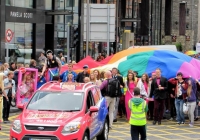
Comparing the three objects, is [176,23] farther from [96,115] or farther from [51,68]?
[96,115]

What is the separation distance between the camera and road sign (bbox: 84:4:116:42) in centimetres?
2708

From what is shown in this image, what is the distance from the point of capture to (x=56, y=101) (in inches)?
501

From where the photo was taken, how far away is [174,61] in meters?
20.4

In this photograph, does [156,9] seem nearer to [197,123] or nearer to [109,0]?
[109,0]

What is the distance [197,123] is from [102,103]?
5749 mm

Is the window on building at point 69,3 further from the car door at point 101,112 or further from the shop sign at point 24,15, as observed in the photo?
the car door at point 101,112

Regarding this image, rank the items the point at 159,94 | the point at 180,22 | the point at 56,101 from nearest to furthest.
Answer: the point at 56,101, the point at 159,94, the point at 180,22

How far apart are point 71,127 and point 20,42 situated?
22.8 m

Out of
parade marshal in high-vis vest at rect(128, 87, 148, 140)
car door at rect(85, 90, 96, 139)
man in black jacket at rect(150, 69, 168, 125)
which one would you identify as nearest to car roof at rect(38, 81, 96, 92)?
car door at rect(85, 90, 96, 139)

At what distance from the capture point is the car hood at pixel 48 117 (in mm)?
11631

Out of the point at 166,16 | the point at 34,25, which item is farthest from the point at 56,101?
the point at 166,16

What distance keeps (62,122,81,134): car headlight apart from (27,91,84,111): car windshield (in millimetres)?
811

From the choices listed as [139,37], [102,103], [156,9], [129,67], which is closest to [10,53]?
[129,67]

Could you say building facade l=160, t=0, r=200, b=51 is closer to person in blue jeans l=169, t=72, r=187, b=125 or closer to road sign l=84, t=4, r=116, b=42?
road sign l=84, t=4, r=116, b=42
